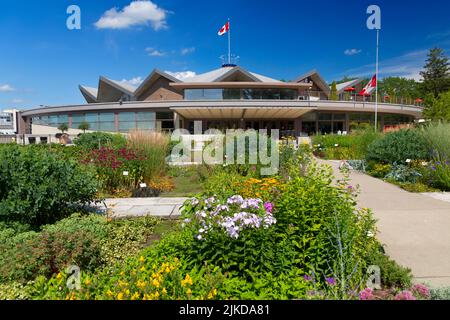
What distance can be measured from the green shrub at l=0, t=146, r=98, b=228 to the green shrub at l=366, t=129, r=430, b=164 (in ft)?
33.0


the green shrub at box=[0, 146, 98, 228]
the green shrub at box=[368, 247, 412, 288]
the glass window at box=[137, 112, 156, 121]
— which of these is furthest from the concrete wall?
the green shrub at box=[368, 247, 412, 288]

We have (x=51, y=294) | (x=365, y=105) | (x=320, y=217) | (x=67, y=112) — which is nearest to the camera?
(x=51, y=294)

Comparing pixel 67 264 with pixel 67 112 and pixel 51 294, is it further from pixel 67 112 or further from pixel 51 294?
pixel 67 112

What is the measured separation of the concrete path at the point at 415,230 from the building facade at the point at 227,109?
74.4 feet

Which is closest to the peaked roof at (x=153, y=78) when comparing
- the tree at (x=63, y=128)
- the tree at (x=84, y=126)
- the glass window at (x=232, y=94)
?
the glass window at (x=232, y=94)

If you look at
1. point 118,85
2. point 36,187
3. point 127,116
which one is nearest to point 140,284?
point 36,187

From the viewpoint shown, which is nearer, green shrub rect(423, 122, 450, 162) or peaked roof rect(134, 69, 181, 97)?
green shrub rect(423, 122, 450, 162)

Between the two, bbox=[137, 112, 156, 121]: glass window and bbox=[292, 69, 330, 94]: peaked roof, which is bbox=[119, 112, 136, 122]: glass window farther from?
bbox=[292, 69, 330, 94]: peaked roof

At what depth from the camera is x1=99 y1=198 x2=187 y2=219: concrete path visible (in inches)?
219

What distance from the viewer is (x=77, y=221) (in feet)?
14.6

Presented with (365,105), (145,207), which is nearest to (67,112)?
(145,207)

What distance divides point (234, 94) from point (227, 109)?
5.24 metres

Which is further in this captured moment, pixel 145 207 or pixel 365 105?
pixel 365 105

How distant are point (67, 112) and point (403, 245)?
39.9 meters
